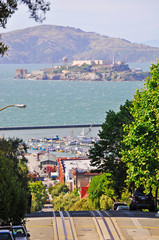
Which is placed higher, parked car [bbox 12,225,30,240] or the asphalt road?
parked car [bbox 12,225,30,240]

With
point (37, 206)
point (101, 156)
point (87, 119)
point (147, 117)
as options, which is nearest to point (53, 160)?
point (37, 206)

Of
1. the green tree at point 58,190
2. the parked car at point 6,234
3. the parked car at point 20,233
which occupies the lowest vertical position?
the green tree at point 58,190

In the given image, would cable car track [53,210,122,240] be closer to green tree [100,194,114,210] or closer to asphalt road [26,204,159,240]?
asphalt road [26,204,159,240]

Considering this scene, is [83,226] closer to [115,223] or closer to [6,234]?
[115,223]

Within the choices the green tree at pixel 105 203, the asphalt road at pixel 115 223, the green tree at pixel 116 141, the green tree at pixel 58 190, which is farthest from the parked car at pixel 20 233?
the green tree at pixel 58 190

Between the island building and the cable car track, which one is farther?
the island building

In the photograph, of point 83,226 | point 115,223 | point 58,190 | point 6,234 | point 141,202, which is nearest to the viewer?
point 6,234

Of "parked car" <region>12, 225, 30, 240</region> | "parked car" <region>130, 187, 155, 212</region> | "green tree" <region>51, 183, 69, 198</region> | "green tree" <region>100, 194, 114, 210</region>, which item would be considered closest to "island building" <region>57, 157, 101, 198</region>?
"green tree" <region>51, 183, 69, 198</region>

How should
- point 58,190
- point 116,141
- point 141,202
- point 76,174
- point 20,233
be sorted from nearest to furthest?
1. point 20,233
2. point 141,202
3. point 116,141
4. point 58,190
5. point 76,174

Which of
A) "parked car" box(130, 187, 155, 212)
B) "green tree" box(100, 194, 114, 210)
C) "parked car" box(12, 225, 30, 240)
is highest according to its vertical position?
"parked car" box(12, 225, 30, 240)

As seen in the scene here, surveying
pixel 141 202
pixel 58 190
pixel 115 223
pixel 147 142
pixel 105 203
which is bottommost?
pixel 58 190

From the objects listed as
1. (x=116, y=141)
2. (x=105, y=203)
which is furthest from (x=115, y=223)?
(x=105, y=203)

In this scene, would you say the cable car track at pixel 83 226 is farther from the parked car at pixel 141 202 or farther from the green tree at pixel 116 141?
the green tree at pixel 116 141

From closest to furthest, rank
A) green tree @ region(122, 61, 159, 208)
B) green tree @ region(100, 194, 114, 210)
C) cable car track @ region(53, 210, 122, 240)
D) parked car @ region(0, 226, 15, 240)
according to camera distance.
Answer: parked car @ region(0, 226, 15, 240) < cable car track @ region(53, 210, 122, 240) < green tree @ region(122, 61, 159, 208) < green tree @ region(100, 194, 114, 210)
